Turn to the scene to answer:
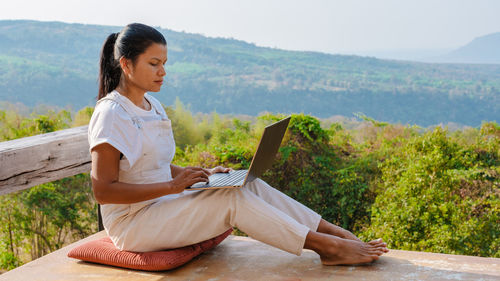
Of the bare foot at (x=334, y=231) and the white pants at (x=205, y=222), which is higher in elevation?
the white pants at (x=205, y=222)

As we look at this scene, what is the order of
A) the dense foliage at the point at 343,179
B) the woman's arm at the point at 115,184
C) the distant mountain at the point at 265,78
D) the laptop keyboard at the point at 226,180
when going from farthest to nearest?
the distant mountain at the point at 265,78 < the dense foliage at the point at 343,179 < the laptop keyboard at the point at 226,180 < the woman's arm at the point at 115,184

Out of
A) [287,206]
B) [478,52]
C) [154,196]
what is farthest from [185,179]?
[478,52]

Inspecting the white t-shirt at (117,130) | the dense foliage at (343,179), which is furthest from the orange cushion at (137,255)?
the dense foliage at (343,179)

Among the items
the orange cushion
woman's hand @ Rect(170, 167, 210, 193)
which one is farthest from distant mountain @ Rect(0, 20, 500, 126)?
woman's hand @ Rect(170, 167, 210, 193)

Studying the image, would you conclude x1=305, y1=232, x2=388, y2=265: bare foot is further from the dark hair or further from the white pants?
the dark hair

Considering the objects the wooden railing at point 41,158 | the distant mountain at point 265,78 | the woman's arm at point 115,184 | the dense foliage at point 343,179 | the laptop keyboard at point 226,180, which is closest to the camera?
the woman's arm at point 115,184

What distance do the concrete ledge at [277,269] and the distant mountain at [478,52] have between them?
92.4ft

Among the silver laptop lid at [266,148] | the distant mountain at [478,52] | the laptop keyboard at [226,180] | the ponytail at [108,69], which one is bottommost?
the laptop keyboard at [226,180]

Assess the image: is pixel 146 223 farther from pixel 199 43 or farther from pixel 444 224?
pixel 199 43

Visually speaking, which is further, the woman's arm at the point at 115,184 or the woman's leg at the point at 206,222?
the woman's leg at the point at 206,222

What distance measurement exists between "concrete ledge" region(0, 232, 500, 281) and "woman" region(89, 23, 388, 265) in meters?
0.08

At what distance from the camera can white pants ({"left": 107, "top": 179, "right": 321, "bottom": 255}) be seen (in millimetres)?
1745

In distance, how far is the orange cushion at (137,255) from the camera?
1773mm

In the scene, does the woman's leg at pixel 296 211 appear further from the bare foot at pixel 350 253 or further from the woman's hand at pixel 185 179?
the woman's hand at pixel 185 179
